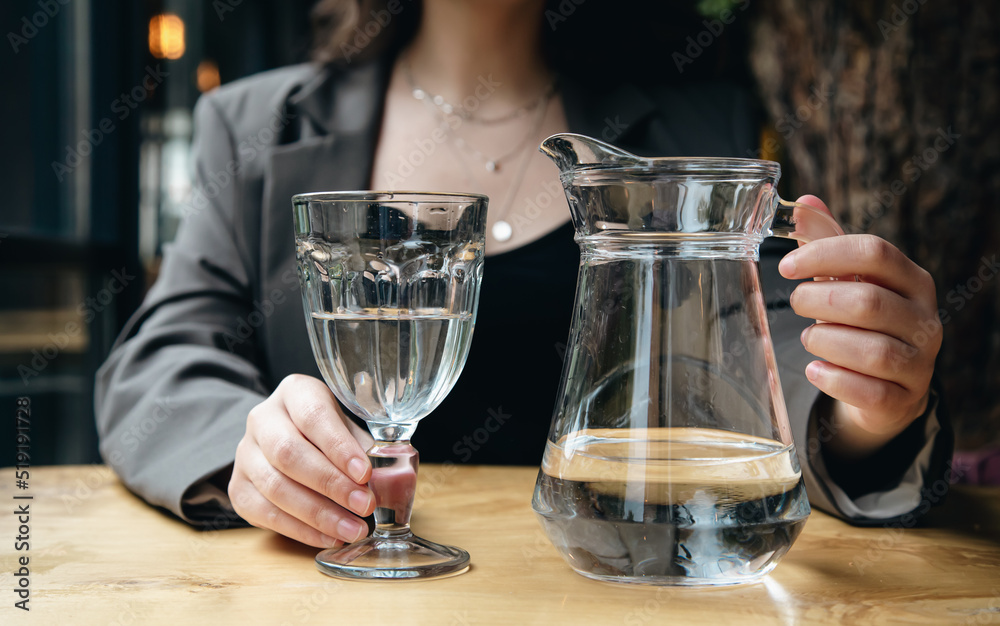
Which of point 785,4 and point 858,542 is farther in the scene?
point 785,4

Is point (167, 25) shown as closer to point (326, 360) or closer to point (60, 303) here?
point (60, 303)

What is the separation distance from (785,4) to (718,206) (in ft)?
6.45

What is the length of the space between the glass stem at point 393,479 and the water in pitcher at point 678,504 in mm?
94

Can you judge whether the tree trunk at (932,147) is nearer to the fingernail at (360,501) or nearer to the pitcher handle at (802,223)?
the pitcher handle at (802,223)

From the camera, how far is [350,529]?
0.52 m

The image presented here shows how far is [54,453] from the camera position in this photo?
7.02ft

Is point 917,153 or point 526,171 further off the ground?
point 917,153

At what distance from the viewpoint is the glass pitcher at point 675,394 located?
421mm

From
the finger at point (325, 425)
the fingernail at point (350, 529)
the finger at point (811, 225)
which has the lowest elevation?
the fingernail at point (350, 529)

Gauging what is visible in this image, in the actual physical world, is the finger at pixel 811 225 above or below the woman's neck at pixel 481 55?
below

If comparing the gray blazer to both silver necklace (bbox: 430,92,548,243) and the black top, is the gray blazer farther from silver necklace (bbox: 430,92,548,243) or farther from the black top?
the black top

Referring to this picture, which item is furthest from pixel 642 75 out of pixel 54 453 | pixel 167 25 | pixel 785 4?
pixel 167 25

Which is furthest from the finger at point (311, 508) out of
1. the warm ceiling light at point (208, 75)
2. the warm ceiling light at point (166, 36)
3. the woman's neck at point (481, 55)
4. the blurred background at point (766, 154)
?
the warm ceiling light at point (208, 75)

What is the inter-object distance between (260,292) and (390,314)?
70 cm
